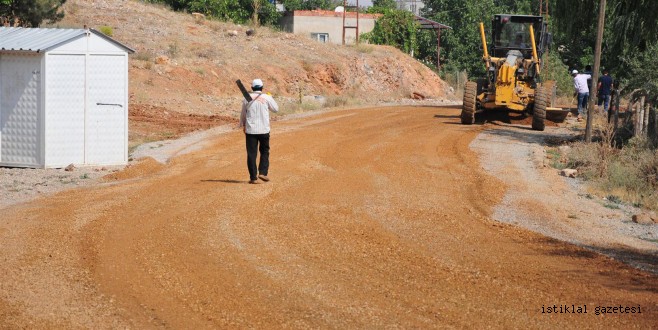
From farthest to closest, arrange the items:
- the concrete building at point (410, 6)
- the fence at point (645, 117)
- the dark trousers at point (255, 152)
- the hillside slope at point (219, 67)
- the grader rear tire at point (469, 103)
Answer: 1. the concrete building at point (410, 6)
2. the hillside slope at point (219, 67)
3. the grader rear tire at point (469, 103)
4. the fence at point (645, 117)
5. the dark trousers at point (255, 152)

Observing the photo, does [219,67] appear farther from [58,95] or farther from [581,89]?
[58,95]

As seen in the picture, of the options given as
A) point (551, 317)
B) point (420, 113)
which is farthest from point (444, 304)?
point (420, 113)

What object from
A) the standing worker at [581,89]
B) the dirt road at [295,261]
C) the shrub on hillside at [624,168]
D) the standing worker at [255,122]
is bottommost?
the dirt road at [295,261]

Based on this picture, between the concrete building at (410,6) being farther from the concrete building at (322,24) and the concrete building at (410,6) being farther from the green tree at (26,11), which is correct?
the green tree at (26,11)

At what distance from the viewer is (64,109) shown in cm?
1742

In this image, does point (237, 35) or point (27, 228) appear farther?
point (237, 35)

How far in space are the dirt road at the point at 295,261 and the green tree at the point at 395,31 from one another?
46.3 m

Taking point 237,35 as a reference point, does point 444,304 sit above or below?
below

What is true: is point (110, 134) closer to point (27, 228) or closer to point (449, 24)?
point (27, 228)

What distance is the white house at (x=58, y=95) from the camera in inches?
677

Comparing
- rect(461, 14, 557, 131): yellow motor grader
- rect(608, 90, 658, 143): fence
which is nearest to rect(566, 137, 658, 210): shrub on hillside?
rect(608, 90, 658, 143): fence

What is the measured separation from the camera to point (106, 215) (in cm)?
1278

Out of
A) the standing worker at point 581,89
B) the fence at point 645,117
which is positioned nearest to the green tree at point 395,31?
the standing worker at point 581,89

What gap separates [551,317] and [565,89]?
37.8 metres
